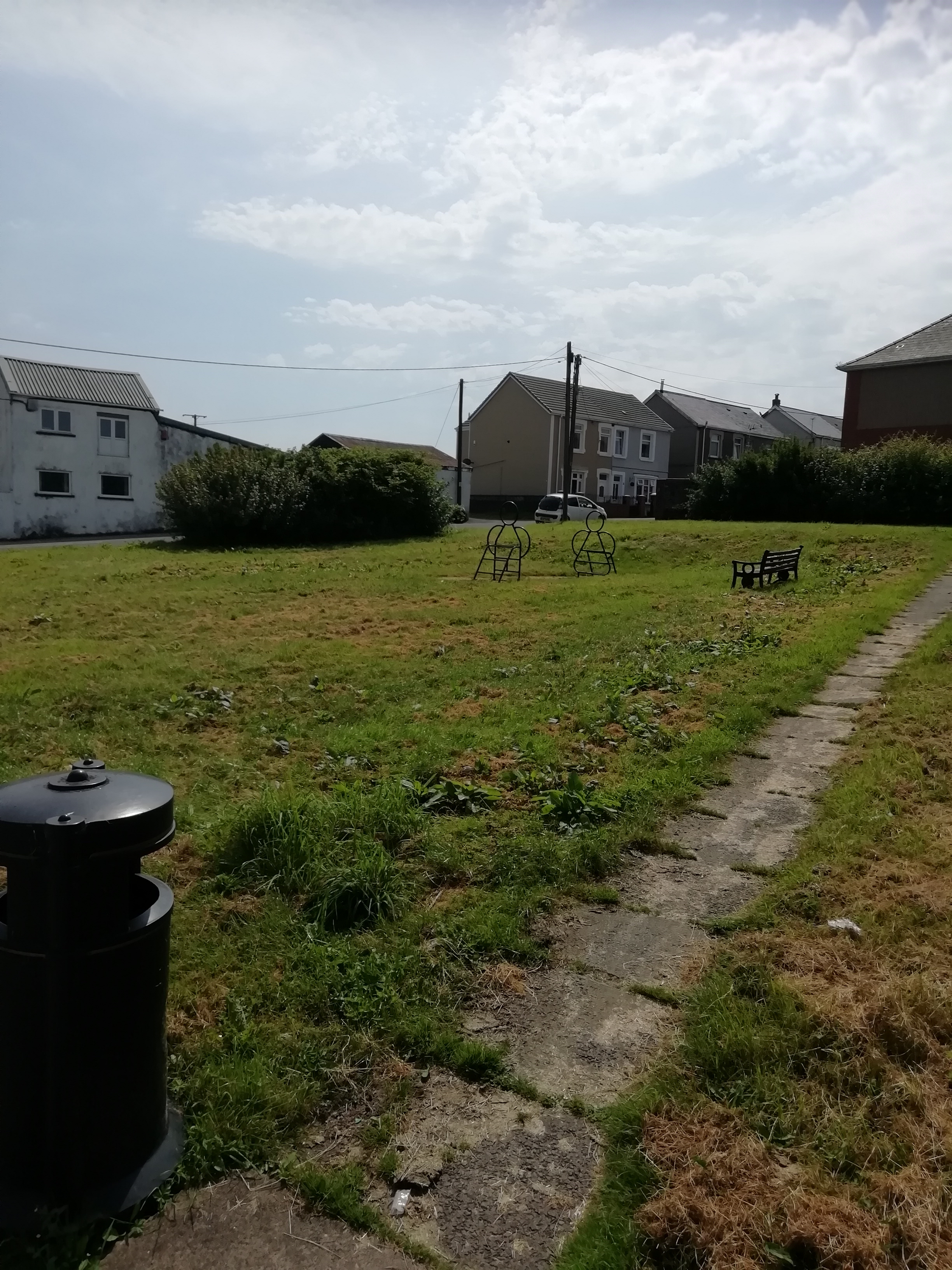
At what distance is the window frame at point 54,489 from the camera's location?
37562 mm

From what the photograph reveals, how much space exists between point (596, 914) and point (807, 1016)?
115 cm

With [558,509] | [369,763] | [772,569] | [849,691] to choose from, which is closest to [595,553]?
[772,569]

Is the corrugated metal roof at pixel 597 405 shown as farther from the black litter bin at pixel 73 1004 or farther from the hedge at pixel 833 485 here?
the black litter bin at pixel 73 1004

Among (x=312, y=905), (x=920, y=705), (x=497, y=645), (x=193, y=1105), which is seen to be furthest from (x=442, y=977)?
(x=497, y=645)

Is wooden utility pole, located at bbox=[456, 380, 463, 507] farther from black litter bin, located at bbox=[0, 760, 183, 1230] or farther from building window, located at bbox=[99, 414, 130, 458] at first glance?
black litter bin, located at bbox=[0, 760, 183, 1230]

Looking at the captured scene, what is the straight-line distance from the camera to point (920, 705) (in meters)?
7.20

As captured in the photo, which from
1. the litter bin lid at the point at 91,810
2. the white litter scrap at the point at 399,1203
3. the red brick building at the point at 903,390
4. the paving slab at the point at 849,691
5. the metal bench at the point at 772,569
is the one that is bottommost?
the white litter scrap at the point at 399,1203

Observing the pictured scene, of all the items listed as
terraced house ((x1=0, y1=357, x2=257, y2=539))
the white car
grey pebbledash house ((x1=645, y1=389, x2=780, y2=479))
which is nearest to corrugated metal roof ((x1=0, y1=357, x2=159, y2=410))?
terraced house ((x1=0, y1=357, x2=257, y2=539))

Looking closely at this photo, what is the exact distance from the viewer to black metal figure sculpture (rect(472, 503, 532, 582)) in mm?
19797

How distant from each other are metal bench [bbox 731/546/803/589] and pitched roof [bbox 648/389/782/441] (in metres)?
49.9

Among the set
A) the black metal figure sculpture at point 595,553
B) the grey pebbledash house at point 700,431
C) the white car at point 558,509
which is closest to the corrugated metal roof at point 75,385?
the white car at point 558,509

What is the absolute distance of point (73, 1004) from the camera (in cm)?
242

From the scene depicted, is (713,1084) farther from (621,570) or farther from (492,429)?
(492,429)

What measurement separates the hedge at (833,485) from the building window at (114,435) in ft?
78.6
